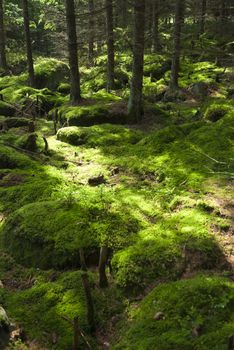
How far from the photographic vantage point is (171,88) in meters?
21.7

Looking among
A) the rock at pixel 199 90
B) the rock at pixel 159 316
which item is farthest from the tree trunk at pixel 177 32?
the rock at pixel 159 316

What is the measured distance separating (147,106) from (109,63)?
21.0 ft

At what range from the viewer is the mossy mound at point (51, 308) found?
5.57 m

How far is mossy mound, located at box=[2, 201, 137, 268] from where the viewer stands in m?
7.18

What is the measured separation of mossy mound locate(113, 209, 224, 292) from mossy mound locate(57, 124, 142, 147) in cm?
638

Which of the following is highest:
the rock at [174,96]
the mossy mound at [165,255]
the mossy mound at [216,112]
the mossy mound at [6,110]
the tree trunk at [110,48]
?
the tree trunk at [110,48]

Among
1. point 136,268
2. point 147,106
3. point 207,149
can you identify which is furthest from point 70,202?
point 147,106

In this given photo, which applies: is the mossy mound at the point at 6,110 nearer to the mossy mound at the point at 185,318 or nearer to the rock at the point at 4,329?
the rock at the point at 4,329

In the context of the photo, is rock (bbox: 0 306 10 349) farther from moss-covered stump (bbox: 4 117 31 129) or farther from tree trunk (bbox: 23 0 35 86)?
tree trunk (bbox: 23 0 35 86)

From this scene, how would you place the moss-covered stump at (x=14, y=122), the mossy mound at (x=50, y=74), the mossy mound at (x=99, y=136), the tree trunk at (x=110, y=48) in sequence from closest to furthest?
the mossy mound at (x=99, y=136), the moss-covered stump at (x=14, y=122), the tree trunk at (x=110, y=48), the mossy mound at (x=50, y=74)

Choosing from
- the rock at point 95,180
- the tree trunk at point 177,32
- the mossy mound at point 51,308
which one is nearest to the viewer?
the mossy mound at point 51,308

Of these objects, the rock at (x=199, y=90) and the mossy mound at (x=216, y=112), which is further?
the rock at (x=199, y=90)

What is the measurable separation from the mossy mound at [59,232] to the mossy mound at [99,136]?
5587mm

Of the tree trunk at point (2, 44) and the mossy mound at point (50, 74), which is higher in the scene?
the tree trunk at point (2, 44)
